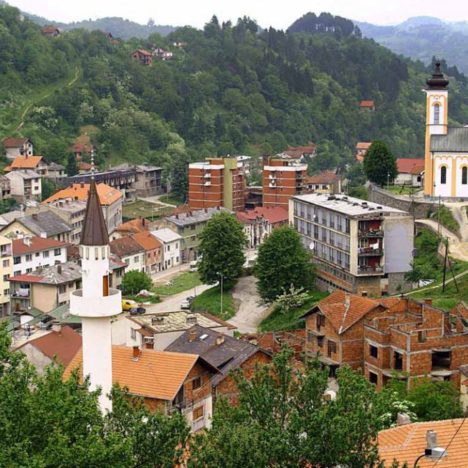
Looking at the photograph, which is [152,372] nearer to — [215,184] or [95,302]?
[95,302]

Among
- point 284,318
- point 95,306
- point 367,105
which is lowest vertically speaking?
point 284,318

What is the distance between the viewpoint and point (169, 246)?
7019 cm

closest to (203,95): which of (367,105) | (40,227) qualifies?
(367,105)

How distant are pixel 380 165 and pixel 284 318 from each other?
70.7 ft

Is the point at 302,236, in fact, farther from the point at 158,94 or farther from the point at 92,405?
the point at 158,94

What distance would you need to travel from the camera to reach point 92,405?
1764 cm

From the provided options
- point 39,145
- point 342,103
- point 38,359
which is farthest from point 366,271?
point 342,103

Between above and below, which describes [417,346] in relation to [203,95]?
below

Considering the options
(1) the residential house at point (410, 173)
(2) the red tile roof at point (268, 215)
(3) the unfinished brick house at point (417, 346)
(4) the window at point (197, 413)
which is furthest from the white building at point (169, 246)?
(4) the window at point (197, 413)

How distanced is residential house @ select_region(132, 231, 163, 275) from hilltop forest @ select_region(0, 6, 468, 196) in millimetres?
23428

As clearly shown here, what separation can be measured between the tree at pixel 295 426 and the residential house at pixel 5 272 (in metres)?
39.6

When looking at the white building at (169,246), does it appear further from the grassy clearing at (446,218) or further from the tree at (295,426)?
the tree at (295,426)

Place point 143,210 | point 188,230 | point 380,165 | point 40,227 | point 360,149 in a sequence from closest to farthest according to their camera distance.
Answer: point 40,227, point 380,165, point 188,230, point 143,210, point 360,149

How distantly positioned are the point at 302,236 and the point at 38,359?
23903 millimetres
